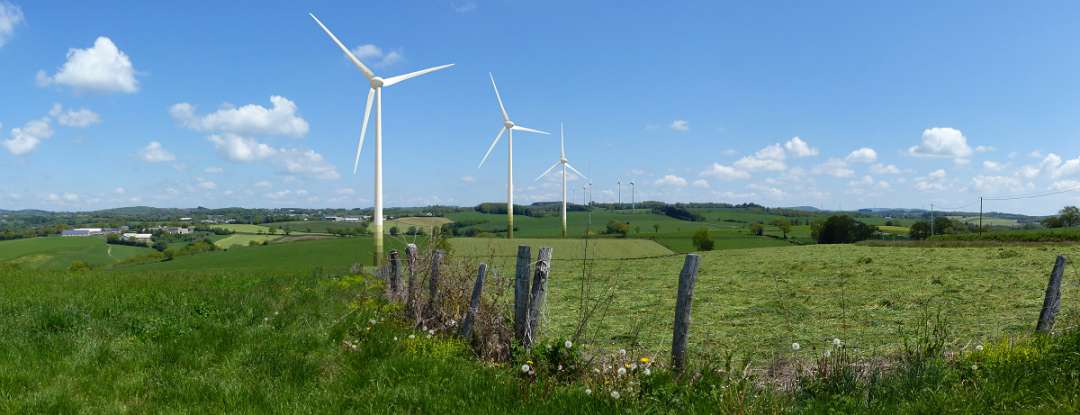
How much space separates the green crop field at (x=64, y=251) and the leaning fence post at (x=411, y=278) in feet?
167

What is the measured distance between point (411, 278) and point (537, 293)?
2.80 m

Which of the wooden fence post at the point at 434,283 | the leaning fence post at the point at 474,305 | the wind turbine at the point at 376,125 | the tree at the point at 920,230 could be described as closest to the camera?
the leaning fence post at the point at 474,305

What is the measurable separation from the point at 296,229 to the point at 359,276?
57808 millimetres

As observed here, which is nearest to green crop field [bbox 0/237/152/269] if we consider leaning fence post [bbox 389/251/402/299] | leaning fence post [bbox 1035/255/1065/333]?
leaning fence post [bbox 389/251/402/299]

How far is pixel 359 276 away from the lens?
44.1ft

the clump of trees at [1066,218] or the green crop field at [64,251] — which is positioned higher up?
the clump of trees at [1066,218]

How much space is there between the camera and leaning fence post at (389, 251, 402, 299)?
8688 millimetres

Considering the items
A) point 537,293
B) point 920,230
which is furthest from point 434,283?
point 920,230

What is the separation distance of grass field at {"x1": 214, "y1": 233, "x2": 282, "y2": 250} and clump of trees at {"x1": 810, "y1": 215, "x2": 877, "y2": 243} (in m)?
48.1

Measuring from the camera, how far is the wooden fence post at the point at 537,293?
5945 mm

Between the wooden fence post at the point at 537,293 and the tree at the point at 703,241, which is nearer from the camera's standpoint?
the wooden fence post at the point at 537,293

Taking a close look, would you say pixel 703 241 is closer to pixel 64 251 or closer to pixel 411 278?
pixel 411 278

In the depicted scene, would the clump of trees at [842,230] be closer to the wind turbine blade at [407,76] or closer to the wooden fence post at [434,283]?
the wind turbine blade at [407,76]

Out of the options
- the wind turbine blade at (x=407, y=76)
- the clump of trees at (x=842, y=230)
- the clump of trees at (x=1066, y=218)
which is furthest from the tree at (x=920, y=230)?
the wind turbine blade at (x=407, y=76)
